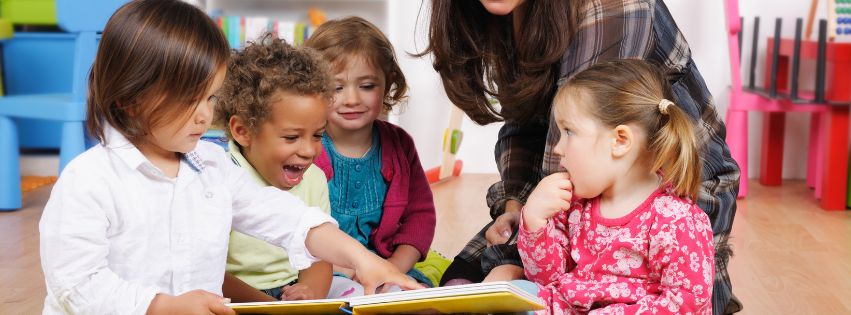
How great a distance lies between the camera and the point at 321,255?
1576 millimetres

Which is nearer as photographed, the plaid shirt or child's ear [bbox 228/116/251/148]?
the plaid shirt

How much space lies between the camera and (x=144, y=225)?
A: 1457 mm

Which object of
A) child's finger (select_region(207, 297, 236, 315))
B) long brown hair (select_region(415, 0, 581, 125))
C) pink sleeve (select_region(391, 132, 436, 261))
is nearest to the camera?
child's finger (select_region(207, 297, 236, 315))

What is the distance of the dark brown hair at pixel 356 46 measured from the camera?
2111mm

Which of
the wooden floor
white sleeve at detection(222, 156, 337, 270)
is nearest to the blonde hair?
white sleeve at detection(222, 156, 337, 270)

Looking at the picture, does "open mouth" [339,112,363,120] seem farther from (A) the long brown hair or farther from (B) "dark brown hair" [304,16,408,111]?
(A) the long brown hair

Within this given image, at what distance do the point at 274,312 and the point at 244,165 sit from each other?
1.83ft

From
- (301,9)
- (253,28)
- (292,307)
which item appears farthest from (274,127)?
(301,9)

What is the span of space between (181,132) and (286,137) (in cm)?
38

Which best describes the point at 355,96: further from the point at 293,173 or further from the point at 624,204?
the point at 624,204

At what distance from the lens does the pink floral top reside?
58.9 inches

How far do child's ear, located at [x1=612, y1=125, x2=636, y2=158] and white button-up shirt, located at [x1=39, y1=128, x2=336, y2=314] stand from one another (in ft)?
1.50

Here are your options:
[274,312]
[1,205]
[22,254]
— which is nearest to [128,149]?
[274,312]

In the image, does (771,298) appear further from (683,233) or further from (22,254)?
(22,254)
